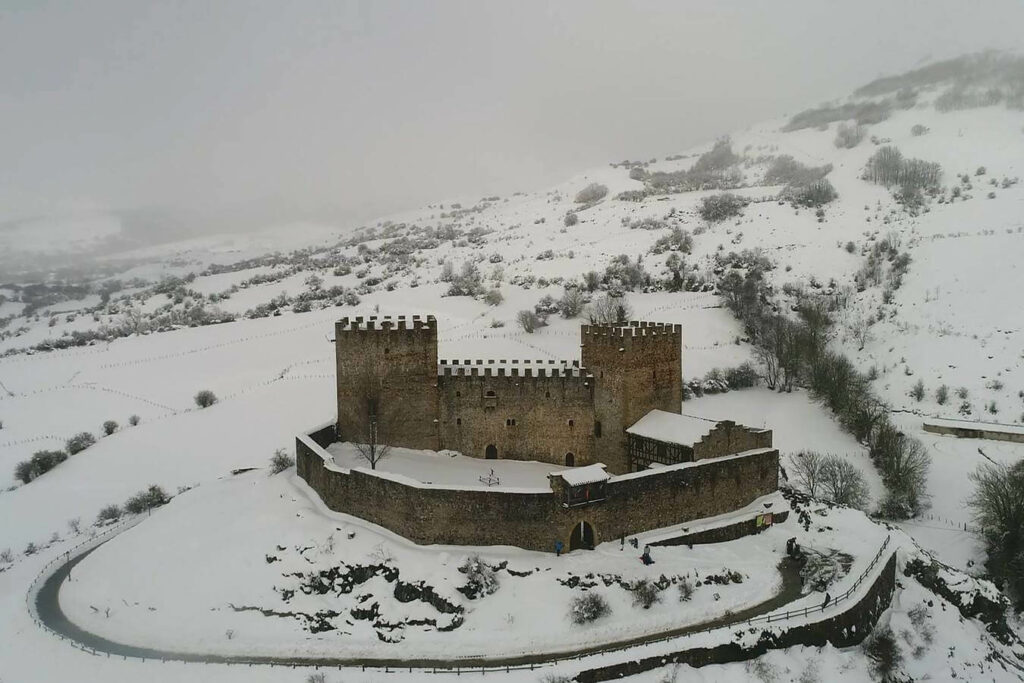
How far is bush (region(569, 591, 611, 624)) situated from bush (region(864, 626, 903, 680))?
756 cm

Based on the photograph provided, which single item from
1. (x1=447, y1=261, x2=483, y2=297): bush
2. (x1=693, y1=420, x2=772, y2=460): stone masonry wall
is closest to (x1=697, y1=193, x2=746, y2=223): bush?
(x1=447, y1=261, x2=483, y2=297): bush

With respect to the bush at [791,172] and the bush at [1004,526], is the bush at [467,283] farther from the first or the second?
the bush at [791,172]

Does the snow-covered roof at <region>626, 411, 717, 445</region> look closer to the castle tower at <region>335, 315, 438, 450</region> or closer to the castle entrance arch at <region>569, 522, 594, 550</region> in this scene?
the castle entrance arch at <region>569, 522, 594, 550</region>

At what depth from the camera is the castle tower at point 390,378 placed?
2531cm

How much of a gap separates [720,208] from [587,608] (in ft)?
217

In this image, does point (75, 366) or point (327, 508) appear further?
point (75, 366)

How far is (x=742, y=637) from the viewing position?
1706 cm

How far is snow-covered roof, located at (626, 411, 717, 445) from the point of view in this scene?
22328mm

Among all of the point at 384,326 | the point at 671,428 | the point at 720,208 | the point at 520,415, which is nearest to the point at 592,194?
the point at 720,208

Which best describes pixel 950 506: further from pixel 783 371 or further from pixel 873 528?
pixel 783 371

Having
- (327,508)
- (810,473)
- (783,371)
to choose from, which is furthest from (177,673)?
(783,371)

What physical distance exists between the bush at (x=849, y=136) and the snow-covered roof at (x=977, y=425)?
216 feet

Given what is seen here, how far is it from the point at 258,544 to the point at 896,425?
115ft

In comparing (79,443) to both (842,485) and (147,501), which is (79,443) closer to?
(147,501)
